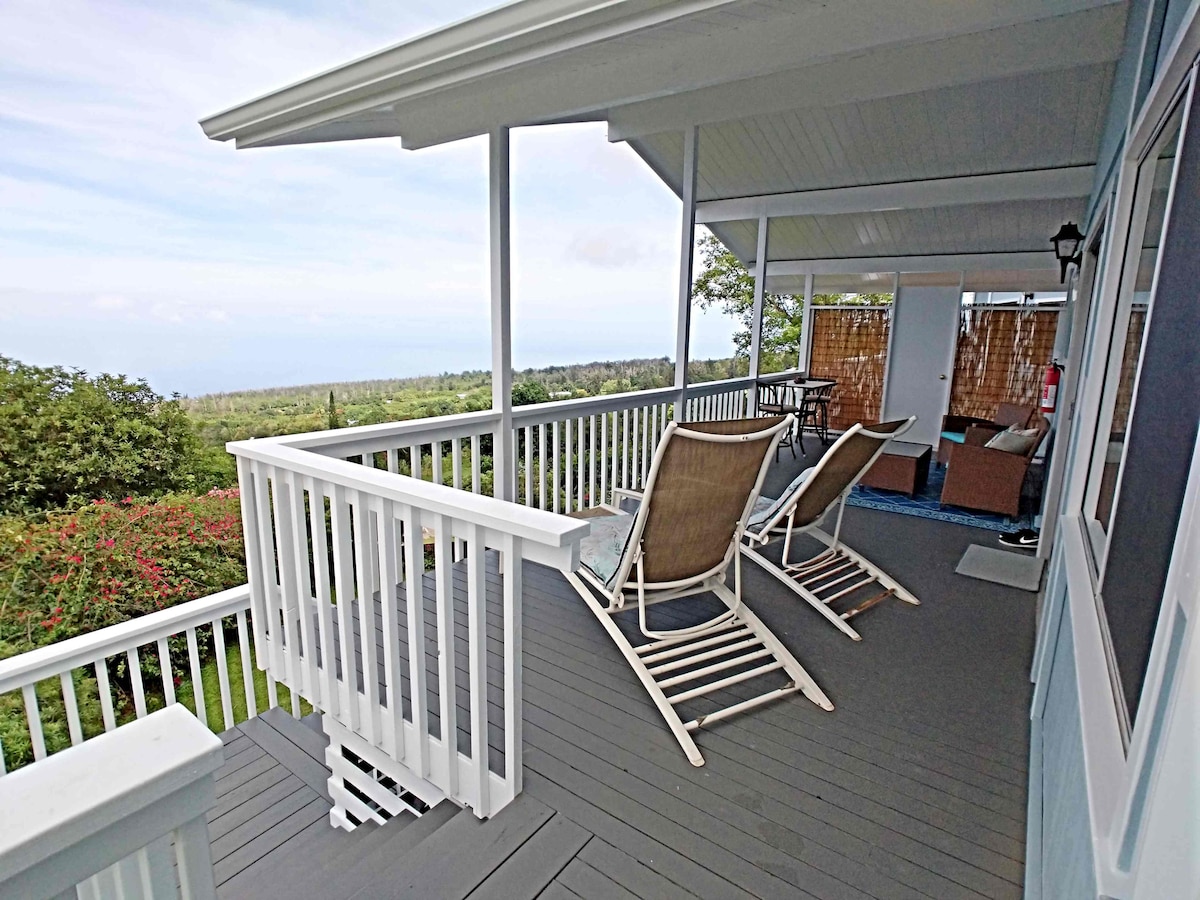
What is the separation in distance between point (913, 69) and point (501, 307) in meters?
3.02

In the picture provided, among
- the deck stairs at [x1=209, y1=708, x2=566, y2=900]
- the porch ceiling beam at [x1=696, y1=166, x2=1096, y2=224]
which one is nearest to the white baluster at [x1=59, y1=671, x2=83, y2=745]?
the deck stairs at [x1=209, y1=708, x2=566, y2=900]

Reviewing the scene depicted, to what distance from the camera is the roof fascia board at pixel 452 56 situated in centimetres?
196

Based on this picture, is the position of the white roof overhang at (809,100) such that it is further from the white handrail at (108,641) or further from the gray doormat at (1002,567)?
the gray doormat at (1002,567)

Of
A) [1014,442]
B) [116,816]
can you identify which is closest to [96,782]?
[116,816]

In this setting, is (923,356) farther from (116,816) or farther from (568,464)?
(116,816)

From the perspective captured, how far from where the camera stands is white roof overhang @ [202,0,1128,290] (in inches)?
91.3

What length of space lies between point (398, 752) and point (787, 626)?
1.90 m

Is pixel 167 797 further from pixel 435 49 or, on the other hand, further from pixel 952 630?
pixel 952 630

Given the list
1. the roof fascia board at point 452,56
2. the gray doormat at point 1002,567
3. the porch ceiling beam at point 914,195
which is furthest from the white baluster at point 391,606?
the porch ceiling beam at point 914,195

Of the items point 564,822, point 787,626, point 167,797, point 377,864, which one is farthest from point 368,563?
point 787,626

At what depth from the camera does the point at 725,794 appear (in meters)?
1.93

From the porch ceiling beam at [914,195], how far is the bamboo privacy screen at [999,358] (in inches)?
137

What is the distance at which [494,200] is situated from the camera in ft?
11.7

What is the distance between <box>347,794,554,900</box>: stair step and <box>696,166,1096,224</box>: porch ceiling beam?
653 cm
